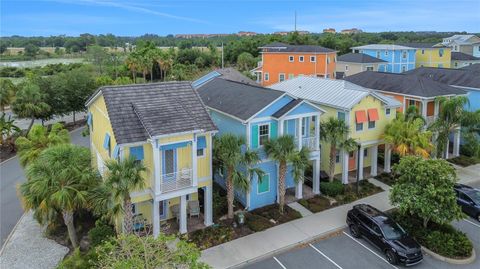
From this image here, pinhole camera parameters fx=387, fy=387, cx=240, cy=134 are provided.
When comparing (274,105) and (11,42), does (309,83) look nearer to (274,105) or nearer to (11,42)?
(274,105)

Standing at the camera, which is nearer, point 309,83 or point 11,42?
point 309,83

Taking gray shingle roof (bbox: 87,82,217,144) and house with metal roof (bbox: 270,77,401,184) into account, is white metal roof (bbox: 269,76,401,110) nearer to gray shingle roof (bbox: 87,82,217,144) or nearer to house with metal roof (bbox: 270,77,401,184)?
house with metal roof (bbox: 270,77,401,184)

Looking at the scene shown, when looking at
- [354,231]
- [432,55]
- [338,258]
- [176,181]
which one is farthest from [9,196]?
[432,55]

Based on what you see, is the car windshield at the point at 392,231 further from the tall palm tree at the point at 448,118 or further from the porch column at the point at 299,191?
the tall palm tree at the point at 448,118

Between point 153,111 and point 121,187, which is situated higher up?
point 153,111

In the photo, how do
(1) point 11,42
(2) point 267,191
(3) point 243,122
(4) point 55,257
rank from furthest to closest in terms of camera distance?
1. (1) point 11,42
2. (2) point 267,191
3. (3) point 243,122
4. (4) point 55,257

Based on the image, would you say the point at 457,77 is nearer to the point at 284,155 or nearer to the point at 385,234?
the point at 284,155

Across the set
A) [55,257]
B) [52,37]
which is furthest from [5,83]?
[52,37]
